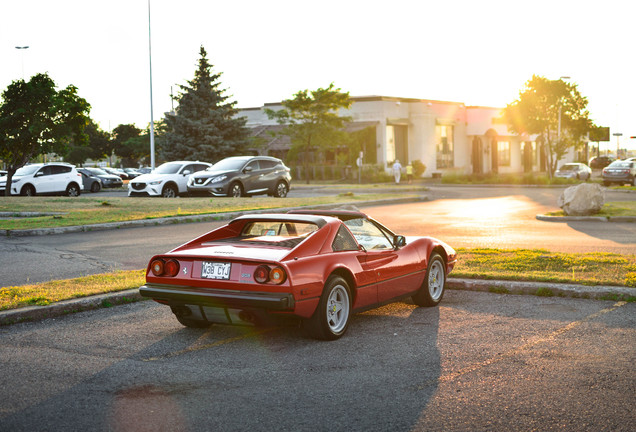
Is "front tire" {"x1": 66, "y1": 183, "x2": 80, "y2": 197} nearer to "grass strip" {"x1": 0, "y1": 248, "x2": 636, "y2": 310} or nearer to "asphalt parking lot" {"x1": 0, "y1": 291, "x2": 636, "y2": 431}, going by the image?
"grass strip" {"x1": 0, "y1": 248, "x2": 636, "y2": 310}

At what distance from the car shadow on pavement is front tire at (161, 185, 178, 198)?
23.2 m

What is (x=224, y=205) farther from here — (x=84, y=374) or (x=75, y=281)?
(x=84, y=374)

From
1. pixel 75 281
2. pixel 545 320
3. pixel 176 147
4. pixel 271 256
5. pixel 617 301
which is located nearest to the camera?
pixel 271 256

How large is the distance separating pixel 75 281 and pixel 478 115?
A: 6306 centimetres

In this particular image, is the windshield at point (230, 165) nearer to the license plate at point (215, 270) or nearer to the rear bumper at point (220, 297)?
the rear bumper at point (220, 297)

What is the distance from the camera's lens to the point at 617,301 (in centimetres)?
849

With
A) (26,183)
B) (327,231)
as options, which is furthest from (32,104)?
(327,231)

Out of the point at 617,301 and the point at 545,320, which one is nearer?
the point at 545,320

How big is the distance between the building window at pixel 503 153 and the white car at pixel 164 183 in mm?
48769

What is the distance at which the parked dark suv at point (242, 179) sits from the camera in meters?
27.8

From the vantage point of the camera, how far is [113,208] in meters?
22.4

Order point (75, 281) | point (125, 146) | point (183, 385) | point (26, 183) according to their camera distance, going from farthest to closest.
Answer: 1. point (125, 146)
2. point (26, 183)
3. point (75, 281)
4. point (183, 385)

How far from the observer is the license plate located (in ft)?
20.7

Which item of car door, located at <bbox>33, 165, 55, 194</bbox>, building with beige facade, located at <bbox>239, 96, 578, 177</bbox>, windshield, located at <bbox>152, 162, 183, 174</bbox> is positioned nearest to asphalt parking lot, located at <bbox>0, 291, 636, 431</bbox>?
windshield, located at <bbox>152, 162, 183, 174</bbox>
